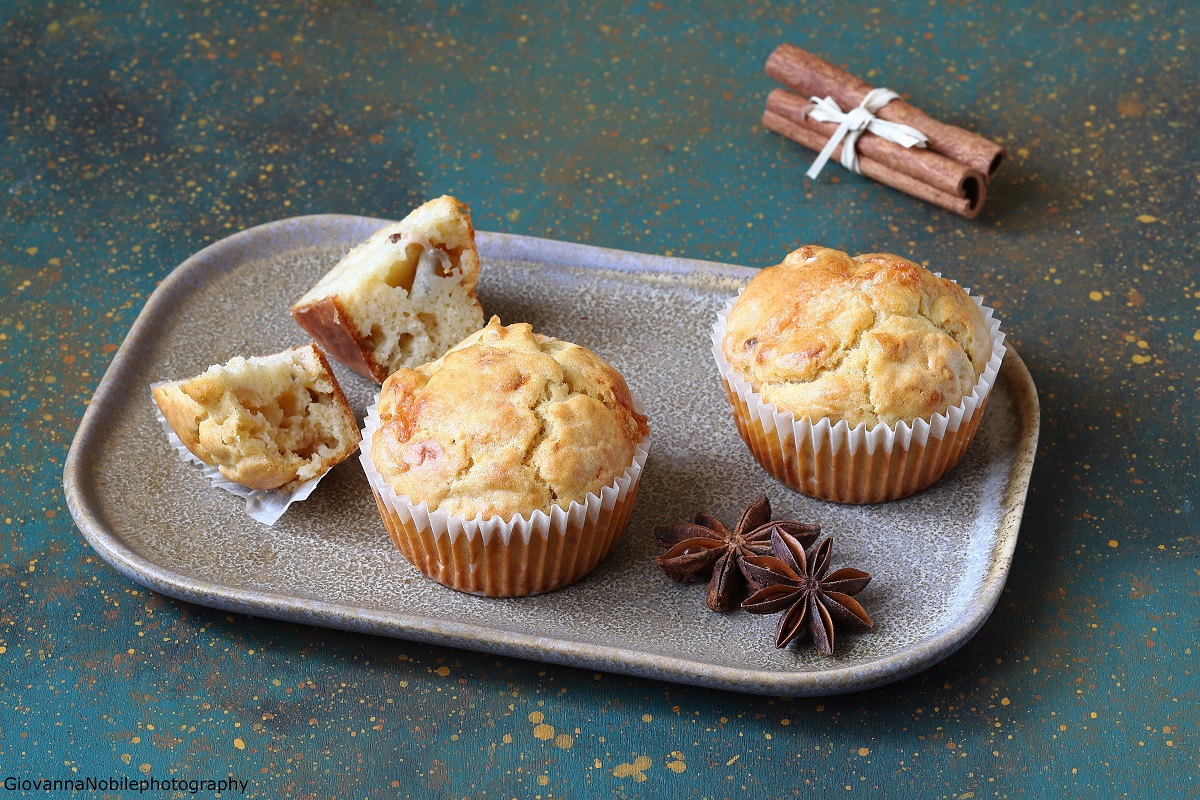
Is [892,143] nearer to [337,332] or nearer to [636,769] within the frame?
[337,332]

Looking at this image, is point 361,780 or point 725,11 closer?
point 361,780

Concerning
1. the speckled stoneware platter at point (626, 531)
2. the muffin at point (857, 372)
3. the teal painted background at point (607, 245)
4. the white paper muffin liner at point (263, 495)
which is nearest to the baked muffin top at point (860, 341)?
the muffin at point (857, 372)

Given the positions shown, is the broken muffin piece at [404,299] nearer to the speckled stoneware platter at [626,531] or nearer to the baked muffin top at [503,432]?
the speckled stoneware platter at [626,531]

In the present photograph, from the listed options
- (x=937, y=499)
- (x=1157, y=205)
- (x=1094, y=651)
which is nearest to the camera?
(x=1094, y=651)

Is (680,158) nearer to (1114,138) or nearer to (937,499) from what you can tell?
(1114,138)

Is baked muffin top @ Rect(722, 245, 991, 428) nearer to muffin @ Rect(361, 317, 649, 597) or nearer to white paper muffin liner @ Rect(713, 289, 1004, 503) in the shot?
white paper muffin liner @ Rect(713, 289, 1004, 503)

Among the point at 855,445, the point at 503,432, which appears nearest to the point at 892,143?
the point at 855,445

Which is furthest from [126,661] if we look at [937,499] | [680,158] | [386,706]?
[680,158]
